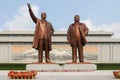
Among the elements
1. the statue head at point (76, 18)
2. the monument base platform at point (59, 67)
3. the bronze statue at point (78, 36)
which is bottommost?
the monument base platform at point (59, 67)

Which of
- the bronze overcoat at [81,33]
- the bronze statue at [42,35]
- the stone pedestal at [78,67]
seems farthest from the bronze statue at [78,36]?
the bronze statue at [42,35]

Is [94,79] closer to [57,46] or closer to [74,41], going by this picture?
[74,41]

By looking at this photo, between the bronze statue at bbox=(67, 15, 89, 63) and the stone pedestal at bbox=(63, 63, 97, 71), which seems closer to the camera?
the stone pedestal at bbox=(63, 63, 97, 71)

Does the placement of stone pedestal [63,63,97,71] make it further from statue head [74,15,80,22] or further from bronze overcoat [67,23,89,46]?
statue head [74,15,80,22]

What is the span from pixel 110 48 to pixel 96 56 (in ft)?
7.63

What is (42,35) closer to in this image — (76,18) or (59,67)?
(59,67)

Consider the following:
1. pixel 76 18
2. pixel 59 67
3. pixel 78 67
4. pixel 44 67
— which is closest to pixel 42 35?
pixel 44 67

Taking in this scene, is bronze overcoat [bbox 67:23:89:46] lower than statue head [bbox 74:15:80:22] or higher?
lower

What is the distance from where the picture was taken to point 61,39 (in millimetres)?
52219

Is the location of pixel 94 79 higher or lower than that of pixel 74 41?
lower

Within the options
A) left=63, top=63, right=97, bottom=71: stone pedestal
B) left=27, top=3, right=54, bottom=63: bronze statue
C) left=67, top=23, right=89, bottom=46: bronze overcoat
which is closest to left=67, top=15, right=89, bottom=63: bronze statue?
left=67, top=23, right=89, bottom=46: bronze overcoat

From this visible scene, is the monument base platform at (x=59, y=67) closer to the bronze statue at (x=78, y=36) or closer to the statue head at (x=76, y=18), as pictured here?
the bronze statue at (x=78, y=36)

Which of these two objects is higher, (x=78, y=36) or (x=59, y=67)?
(x=78, y=36)

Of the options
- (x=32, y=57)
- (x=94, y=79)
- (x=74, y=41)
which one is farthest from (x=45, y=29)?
(x=32, y=57)
